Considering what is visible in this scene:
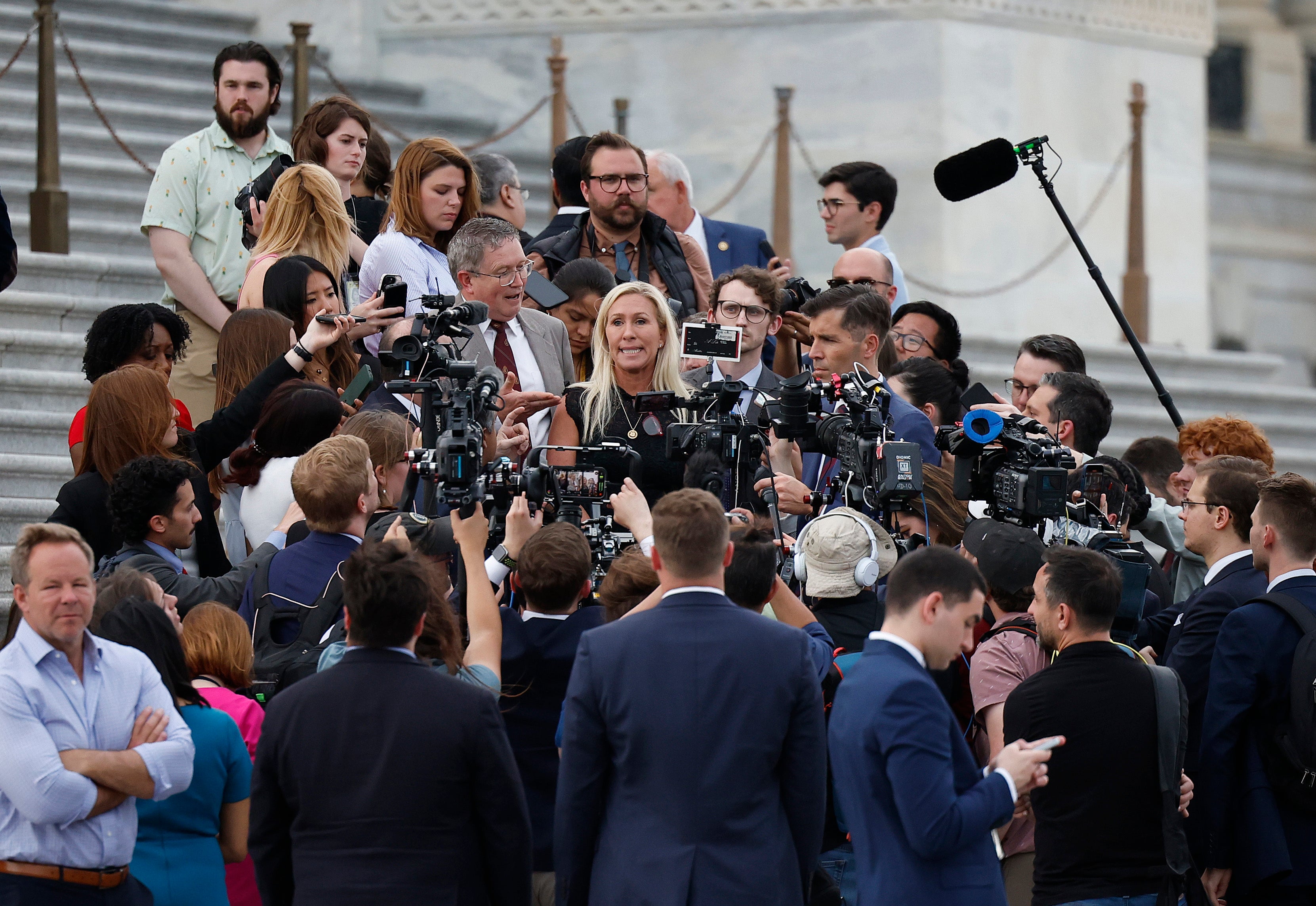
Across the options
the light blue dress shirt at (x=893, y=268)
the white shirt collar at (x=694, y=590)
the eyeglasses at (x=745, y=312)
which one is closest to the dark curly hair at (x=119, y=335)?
the eyeglasses at (x=745, y=312)

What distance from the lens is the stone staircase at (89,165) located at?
827cm

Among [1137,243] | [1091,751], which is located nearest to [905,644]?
[1091,751]

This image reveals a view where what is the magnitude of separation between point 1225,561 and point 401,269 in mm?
3061

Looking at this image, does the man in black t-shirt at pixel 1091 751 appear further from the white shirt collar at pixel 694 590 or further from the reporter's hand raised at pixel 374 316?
the reporter's hand raised at pixel 374 316

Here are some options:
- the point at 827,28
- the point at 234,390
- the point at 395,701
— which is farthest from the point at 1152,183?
the point at 395,701

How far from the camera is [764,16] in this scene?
13.0 meters

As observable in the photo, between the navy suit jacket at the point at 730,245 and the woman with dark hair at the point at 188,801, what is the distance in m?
4.46

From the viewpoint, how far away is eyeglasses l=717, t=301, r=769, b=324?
7168 mm

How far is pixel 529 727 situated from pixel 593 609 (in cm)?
34

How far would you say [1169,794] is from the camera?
4.78 metres

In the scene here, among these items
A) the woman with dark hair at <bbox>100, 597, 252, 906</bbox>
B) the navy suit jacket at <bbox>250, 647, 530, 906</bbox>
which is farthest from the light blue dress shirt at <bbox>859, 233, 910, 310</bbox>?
the navy suit jacket at <bbox>250, 647, 530, 906</bbox>

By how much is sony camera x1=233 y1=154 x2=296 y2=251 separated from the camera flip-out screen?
6.40 feet

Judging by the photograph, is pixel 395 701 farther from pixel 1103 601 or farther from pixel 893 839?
pixel 1103 601

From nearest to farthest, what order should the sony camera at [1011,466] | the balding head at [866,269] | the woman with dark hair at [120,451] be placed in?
the sony camera at [1011,466], the woman with dark hair at [120,451], the balding head at [866,269]
